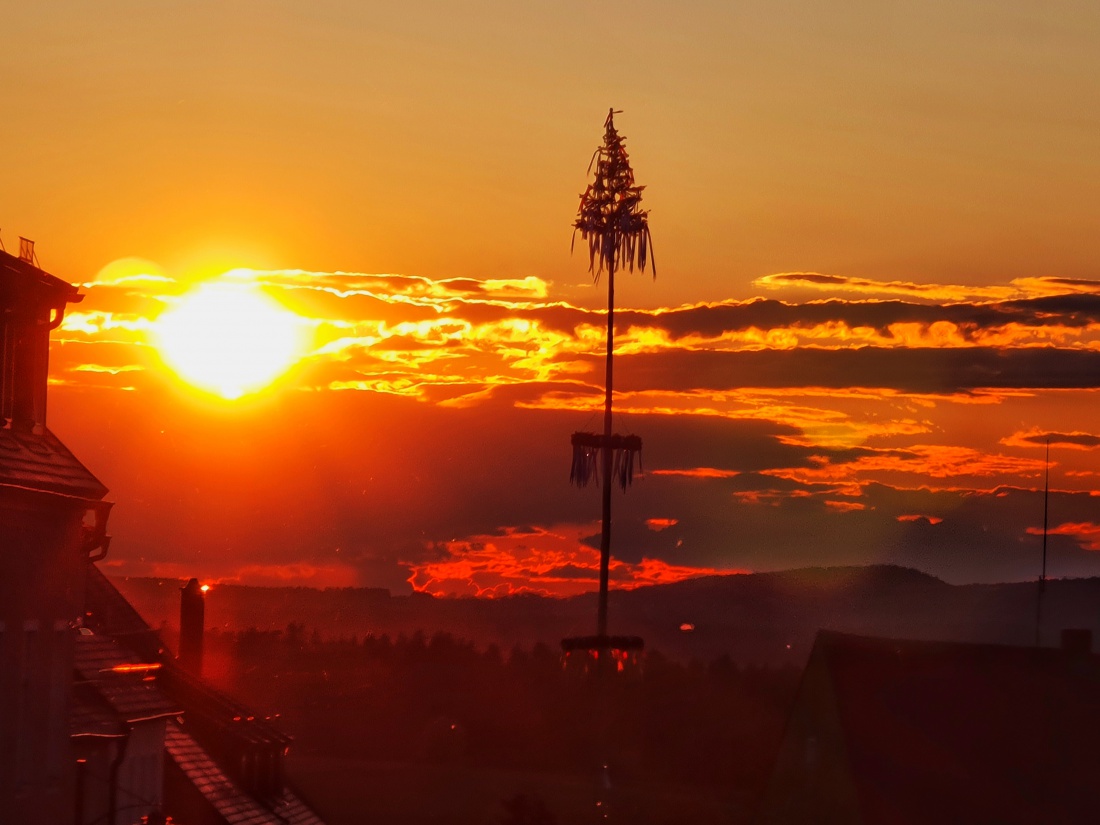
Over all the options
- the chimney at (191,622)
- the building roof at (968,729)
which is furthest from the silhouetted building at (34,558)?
the building roof at (968,729)

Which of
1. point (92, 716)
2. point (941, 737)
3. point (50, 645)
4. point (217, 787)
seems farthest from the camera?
point (941, 737)

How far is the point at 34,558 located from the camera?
23453 millimetres

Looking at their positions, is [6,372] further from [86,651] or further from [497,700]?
[497,700]

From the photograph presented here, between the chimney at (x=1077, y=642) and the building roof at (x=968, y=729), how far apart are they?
357 millimetres

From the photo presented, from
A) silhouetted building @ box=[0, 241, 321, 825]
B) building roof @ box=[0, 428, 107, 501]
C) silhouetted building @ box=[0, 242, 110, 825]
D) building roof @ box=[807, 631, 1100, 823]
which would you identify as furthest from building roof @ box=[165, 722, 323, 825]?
building roof @ box=[807, 631, 1100, 823]

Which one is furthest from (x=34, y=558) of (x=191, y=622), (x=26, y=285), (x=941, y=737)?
(x=941, y=737)

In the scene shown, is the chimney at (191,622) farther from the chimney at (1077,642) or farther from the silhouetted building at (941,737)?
the chimney at (1077,642)

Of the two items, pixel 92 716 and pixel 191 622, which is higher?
pixel 92 716

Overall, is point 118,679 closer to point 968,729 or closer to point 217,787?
point 217,787

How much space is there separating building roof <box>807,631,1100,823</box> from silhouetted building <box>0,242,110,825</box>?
121ft

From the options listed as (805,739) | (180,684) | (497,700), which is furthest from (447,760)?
(180,684)

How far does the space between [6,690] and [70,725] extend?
313cm

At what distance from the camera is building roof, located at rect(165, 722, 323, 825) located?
37.8 meters

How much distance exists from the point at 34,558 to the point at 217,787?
16.5m
